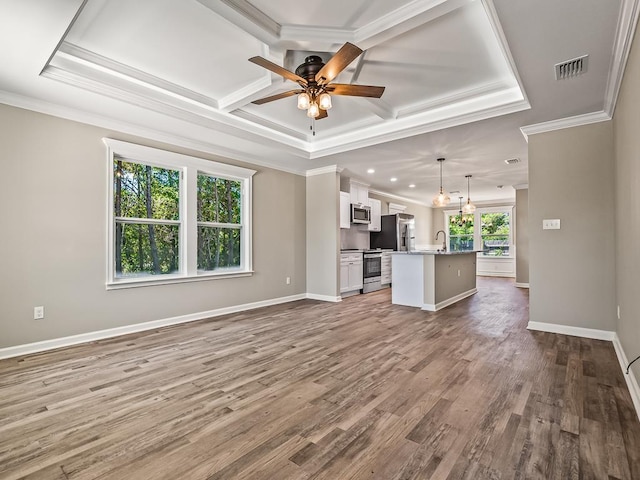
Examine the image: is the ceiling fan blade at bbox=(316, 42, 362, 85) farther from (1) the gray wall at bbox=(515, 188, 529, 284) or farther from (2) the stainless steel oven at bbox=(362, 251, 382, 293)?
(1) the gray wall at bbox=(515, 188, 529, 284)

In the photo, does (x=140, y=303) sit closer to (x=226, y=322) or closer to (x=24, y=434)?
(x=226, y=322)

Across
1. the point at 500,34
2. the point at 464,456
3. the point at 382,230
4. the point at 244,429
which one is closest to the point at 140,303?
the point at 244,429

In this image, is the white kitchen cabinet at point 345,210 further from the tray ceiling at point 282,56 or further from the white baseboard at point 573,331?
the white baseboard at point 573,331

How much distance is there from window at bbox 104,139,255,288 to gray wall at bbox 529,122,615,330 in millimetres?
4135

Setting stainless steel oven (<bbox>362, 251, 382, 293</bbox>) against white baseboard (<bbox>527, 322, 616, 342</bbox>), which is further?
stainless steel oven (<bbox>362, 251, 382, 293</bbox>)

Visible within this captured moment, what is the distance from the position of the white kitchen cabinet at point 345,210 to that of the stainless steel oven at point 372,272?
0.81 meters

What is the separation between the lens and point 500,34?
2311 mm

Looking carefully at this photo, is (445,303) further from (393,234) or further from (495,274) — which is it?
(495,274)

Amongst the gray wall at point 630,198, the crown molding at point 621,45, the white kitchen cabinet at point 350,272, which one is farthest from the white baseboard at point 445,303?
the crown molding at point 621,45

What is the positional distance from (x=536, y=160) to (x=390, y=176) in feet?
10.2

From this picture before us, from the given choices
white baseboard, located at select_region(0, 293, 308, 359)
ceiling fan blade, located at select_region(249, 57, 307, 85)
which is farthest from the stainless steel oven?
ceiling fan blade, located at select_region(249, 57, 307, 85)

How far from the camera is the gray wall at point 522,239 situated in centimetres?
802

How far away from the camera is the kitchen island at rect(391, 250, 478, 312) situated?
5.19m

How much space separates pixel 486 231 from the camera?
1080cm
